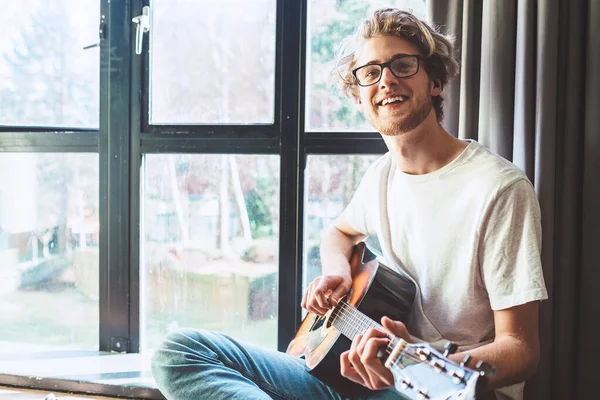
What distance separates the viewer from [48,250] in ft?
6.36

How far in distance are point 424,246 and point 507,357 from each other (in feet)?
1.02

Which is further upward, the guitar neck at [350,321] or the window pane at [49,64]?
the window pane at [49,64]

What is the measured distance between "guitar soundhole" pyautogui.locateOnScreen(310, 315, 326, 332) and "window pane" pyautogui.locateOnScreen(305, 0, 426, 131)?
64 cm

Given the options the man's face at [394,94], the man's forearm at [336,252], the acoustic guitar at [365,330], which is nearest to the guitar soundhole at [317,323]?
the acoustic guitar at [365,330]

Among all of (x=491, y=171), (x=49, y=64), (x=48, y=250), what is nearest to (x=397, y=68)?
(x=491, y=171)

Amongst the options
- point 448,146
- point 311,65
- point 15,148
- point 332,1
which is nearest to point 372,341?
point 448,146

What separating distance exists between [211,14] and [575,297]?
1386 millimetres

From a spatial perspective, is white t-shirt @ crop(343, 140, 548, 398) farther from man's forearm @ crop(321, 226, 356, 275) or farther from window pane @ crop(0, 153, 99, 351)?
window pane @ crop(0, 153, 99, 351)

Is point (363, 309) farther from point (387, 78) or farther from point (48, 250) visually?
point (48, 250)

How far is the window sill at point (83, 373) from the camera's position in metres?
1.64

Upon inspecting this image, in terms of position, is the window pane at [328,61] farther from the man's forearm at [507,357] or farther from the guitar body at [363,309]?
the man's forearm at [507,357]

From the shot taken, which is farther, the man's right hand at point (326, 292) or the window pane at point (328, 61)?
the window pane at point (328, 61)

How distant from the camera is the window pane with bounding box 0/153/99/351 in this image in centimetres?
189

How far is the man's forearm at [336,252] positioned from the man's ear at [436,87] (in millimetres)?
467
